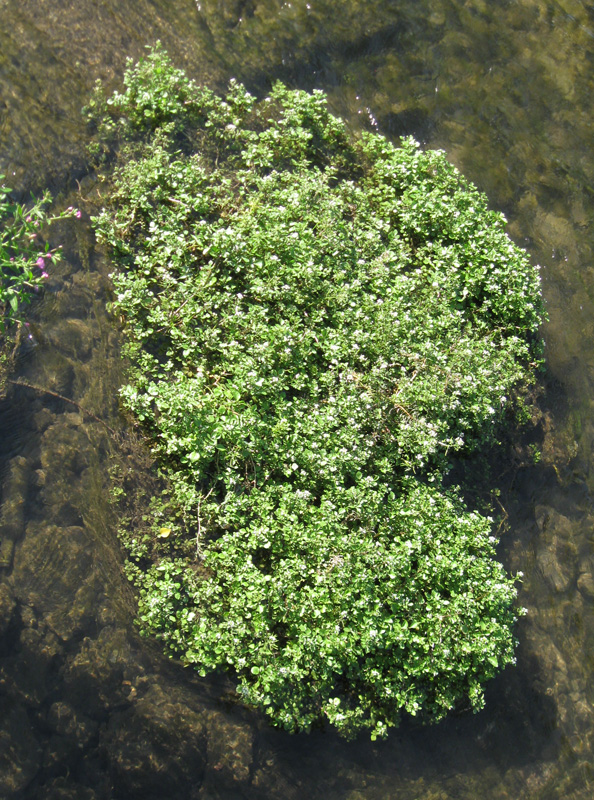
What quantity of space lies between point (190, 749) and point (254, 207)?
197 inches

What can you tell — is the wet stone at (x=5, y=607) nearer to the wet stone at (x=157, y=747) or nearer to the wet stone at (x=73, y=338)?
the wet stone at (x=157, y=747)

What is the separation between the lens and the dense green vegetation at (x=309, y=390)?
227 inches

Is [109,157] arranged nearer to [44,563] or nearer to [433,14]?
[44,563]

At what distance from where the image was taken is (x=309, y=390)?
6.39 m

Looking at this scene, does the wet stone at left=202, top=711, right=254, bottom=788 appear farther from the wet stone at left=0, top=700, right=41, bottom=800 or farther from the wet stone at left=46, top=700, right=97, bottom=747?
the wet stone at left=0, top=700, right=41, bottom=800

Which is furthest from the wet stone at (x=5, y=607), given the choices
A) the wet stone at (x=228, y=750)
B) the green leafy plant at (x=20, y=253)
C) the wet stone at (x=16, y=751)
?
the green leafy plant at (x=20, y=253)

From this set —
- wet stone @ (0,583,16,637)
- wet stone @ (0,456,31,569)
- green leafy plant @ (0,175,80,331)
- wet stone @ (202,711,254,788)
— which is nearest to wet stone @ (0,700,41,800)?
wet stone @ (0,583,16,637)

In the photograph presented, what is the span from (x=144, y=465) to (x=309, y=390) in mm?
1615

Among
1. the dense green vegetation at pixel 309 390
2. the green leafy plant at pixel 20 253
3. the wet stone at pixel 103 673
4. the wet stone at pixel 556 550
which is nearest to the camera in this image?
the wet stone at pixel 103 673

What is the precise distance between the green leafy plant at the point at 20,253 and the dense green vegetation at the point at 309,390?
24.4 inches

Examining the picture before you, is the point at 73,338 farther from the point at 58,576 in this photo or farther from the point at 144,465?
the point at 58,576

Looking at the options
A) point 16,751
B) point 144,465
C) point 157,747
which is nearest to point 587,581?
point 157,747

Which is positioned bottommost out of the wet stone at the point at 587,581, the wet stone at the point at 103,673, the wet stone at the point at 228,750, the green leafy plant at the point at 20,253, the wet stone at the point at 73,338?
the wet stone at the point at 228,750

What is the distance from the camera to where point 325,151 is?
26.4 ft
